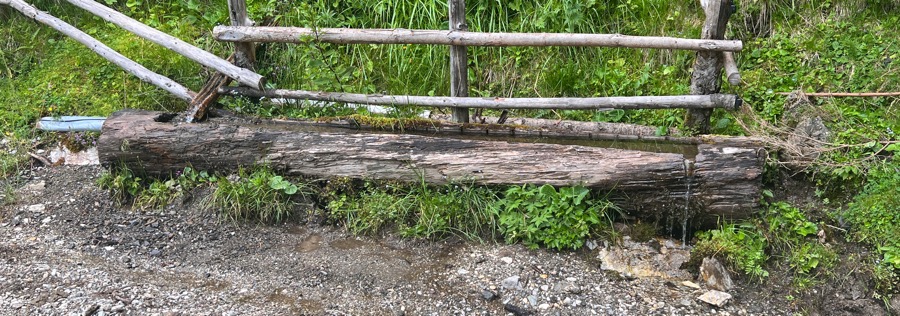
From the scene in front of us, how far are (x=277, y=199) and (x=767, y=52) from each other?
4381 mm

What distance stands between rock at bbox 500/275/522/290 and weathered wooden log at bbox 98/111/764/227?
28.6 inches

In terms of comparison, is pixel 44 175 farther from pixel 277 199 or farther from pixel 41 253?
pixel 277 199

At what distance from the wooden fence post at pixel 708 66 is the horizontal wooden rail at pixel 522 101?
13 cm

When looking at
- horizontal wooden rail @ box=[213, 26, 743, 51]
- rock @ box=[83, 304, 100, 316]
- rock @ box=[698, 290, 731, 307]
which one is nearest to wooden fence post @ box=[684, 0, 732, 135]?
horizontal wooden rail @ box=[213, 26, 743, 51]

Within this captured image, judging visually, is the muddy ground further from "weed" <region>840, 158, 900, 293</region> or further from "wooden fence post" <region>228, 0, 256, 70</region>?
"wooden fence post" <region>228, 0, 256, 70</region>

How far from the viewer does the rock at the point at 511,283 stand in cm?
436

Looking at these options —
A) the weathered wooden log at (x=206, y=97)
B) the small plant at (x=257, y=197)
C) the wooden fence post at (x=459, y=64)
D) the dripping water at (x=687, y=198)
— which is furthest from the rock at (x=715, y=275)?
the weathered wooden log at (x=206, y=97)

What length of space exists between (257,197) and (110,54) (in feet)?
8.58

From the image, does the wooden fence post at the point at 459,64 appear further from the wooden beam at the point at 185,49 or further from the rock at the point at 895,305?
the rock at the point at 895,305

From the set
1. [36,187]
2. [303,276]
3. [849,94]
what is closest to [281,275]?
[303,276]

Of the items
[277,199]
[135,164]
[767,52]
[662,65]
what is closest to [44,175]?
[135,164]

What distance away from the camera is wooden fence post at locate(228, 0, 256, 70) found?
5887 mm

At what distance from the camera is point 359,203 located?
16.8 feet

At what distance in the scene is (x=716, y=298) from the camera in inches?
165
